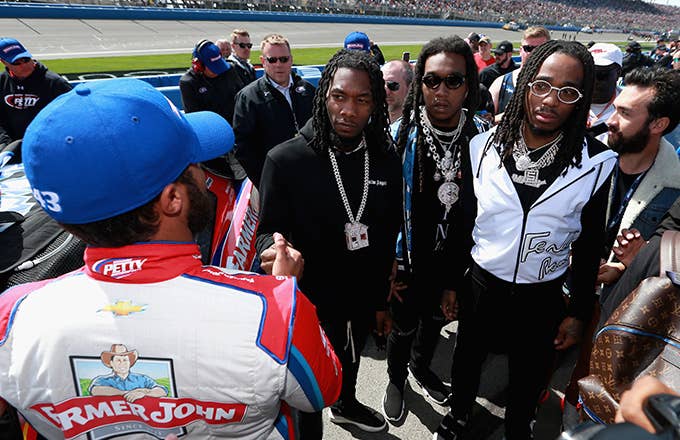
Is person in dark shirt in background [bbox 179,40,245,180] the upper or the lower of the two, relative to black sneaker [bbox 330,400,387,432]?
upper

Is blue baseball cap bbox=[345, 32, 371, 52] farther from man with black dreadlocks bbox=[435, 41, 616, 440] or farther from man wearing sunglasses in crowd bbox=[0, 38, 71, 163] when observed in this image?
man with black dreadlocks bbox=[435, 41, 616, 440]

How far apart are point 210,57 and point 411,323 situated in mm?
4141

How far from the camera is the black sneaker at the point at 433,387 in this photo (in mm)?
2931

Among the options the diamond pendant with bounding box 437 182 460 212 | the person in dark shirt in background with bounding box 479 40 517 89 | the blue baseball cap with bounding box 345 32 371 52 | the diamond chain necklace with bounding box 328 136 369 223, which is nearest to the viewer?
the diamond chain necklace with bounding box 328 136 369 223

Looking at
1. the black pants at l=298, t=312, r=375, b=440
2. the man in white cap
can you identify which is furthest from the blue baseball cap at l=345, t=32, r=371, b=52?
the black pants at l=298, t=312, r=375, b=440

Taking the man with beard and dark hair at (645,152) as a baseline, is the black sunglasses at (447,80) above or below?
above

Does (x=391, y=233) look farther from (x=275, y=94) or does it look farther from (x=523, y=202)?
(x=275, y=94)

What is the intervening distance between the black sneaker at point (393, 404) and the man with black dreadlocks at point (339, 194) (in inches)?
28.3

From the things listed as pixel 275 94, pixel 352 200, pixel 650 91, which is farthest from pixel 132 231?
pixel 275 94

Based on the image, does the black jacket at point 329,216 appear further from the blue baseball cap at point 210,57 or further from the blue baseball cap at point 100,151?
the blue baseball cap at point 210,57

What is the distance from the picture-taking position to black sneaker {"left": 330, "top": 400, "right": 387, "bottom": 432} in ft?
8.87

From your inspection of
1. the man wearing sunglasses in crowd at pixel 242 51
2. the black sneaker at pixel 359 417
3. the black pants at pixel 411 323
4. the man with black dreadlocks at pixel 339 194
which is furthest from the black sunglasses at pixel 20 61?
the black sneaker at pixel 359 417

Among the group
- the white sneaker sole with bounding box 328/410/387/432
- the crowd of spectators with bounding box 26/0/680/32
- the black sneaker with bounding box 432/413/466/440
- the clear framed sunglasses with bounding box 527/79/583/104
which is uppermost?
the crowd of spectators with bounding box 26/0/680/32

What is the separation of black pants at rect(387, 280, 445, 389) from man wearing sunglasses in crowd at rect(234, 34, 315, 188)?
183 cm
